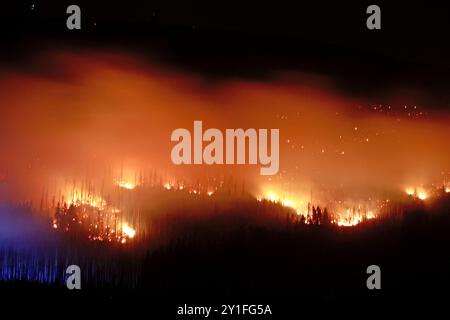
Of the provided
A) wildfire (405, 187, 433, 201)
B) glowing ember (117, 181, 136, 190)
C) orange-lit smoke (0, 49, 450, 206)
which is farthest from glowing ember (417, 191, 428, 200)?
glowing ember (117, 181, 136, 190)

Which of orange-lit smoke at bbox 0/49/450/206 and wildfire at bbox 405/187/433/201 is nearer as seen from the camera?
orange-lit smoke at bbox 0/49/450/206

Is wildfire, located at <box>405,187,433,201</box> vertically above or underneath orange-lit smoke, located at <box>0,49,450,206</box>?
underneath

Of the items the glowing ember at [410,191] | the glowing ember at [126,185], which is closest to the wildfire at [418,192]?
the glowing ember at [410,191]

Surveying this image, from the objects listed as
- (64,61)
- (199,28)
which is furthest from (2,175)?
(199,28)

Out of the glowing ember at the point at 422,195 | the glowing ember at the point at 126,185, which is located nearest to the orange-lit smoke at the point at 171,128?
the glowing ember at the point at 126,185

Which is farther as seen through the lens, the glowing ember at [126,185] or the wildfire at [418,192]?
the wildfire at [418,192]

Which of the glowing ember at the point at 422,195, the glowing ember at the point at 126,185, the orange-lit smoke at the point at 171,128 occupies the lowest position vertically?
the glowing ember at the point at 422,195

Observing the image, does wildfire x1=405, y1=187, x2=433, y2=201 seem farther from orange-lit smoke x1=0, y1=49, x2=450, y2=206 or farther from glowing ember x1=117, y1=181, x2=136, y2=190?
glowing ember x1=117, y1=181, x2=136, y2=190

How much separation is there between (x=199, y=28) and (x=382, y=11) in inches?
72.9

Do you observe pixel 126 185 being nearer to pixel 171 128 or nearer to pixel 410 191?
pixel 171 128

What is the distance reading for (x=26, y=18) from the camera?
4.69m

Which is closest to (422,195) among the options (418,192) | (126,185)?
(418,192)

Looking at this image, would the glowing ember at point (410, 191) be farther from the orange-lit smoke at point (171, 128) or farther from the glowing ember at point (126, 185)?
the glowing ember at point (126, 185)

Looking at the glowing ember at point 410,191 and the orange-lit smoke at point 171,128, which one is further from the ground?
the orange-lit smoke at point 171,128
